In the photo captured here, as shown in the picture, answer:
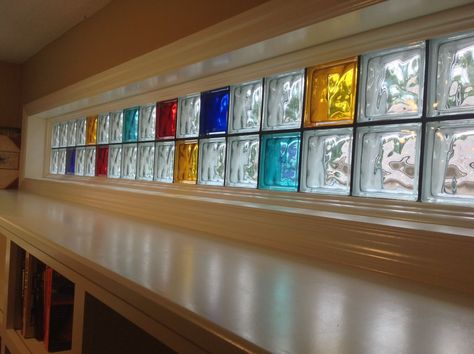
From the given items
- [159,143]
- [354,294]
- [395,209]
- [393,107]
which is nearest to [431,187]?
[395,209]

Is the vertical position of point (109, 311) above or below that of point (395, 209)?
below

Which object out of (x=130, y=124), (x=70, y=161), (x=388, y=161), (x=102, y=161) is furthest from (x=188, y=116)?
(x=70, y=161)

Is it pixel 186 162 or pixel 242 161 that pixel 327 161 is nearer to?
pixel 242 161

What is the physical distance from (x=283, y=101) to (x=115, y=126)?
3.57 ft

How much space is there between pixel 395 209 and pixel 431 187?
81 millimetres

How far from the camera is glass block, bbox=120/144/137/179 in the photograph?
5.96 ft

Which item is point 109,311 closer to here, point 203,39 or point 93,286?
point 93,286

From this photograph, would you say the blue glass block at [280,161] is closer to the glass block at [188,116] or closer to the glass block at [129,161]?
the glass block at [188,116]

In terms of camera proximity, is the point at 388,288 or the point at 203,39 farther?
the point at 203,39

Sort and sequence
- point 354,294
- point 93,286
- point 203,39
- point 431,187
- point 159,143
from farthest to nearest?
point 159,143
point 203,39
point 431,187
point 93,286
point 354,294

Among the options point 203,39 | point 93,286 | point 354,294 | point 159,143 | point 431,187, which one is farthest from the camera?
point 159,143

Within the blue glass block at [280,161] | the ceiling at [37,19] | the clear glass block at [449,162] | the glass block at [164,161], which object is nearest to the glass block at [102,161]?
the glass block at [164,161]

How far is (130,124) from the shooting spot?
186 centimetres

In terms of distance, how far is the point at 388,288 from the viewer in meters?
0.65
